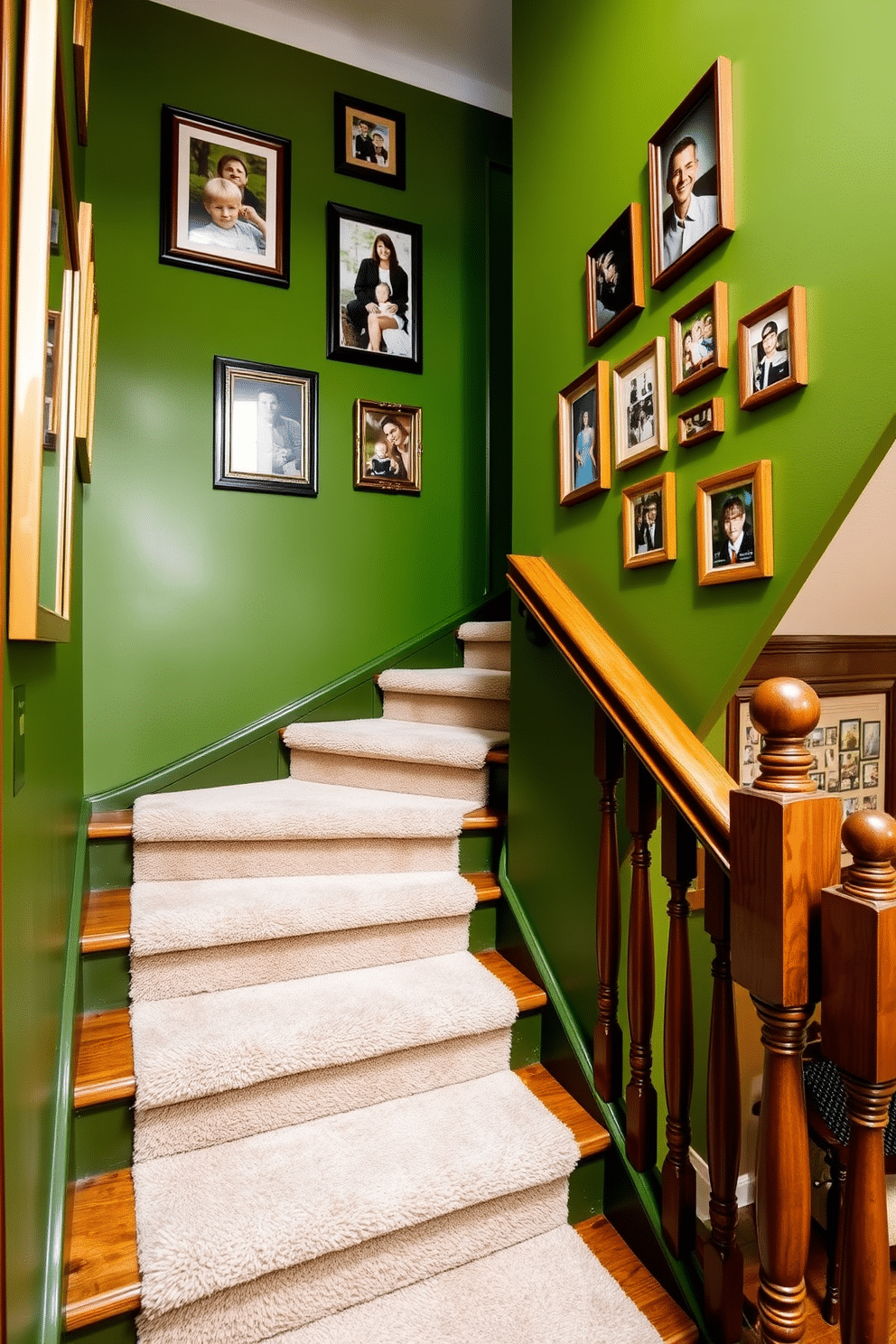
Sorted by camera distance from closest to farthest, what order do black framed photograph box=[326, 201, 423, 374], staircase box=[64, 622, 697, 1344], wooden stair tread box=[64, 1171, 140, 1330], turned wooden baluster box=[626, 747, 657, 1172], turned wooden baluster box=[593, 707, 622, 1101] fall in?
wooden stair tread box=[64, 1171, 140, 1330], staircase box=[64, 622, 697, 1344], turned wooden baluster box=[626, 747, 657, 1172], turned wooden baluster box=[593, 707, 622, 1101], black framed photograph box=[326, 201, 423, 374]

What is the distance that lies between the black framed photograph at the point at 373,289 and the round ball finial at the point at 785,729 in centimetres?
228

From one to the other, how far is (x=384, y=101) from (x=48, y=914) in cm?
302

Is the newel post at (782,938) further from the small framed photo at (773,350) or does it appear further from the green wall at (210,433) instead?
the green wall at (210,433)

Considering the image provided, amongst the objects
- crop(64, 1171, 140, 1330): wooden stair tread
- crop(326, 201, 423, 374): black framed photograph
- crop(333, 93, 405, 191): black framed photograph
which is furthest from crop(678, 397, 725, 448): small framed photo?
crop(333, 93, 405, 191): black framed photograph

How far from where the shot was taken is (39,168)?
0.71 m

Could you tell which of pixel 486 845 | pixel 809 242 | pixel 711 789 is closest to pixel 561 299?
pixel 809 242

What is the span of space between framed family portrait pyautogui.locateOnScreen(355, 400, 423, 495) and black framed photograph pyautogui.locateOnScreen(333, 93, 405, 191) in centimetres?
84

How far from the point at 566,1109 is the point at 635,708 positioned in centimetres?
85

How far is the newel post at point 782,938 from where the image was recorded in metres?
0.82

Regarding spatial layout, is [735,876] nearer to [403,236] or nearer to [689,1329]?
[689,1329]

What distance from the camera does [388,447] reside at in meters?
2.72

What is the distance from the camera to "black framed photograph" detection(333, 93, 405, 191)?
2641 mm

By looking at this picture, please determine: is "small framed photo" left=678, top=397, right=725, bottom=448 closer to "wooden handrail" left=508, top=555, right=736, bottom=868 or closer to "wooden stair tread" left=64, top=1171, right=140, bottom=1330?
"wooden handrail" left=508, top=555, right=736, bottom=868

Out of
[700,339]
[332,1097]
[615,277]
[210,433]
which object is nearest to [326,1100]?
[332,1097]
